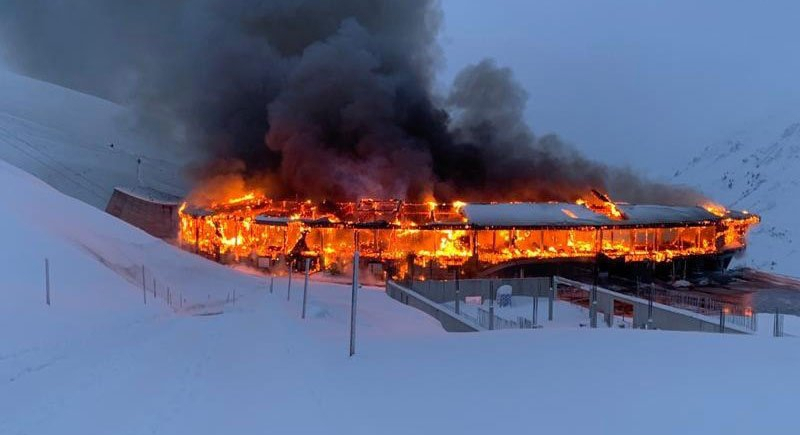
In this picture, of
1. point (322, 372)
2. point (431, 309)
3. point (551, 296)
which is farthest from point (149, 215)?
point (322, 372)

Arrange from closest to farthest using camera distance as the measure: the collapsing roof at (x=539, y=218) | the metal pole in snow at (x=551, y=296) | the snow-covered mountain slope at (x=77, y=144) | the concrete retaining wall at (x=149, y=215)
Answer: the metal pole in snow at (x=551, y=296) < the collapsing roof at (x=539, y=218) < the concrete retaining wall at (x=149, y=215) < the snow-covered mountain slope at (x=77, y=144)

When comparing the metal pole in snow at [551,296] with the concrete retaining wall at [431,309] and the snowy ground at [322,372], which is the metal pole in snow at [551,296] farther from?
the snowy ground at [322,372]

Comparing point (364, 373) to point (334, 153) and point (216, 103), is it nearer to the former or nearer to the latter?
point (334, 153)

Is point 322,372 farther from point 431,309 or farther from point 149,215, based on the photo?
point 149,215

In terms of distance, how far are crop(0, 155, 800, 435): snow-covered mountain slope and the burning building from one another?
47.5 feet

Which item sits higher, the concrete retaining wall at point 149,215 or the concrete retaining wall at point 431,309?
the concrete retaining wall at point 149,215

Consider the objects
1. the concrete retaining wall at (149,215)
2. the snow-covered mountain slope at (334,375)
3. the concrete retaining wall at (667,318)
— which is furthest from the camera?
the concrete retaining wall at (149,215)

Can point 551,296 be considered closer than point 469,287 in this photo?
Yes

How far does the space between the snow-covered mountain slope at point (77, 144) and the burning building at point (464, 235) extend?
3734cm

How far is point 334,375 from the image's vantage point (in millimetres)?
9461

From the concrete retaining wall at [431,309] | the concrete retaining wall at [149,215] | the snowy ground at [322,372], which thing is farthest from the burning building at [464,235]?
the snowy ground at [322,372]

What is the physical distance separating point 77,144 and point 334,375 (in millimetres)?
75881

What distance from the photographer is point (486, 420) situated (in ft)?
22.1

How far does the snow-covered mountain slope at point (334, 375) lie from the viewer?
265 inches
